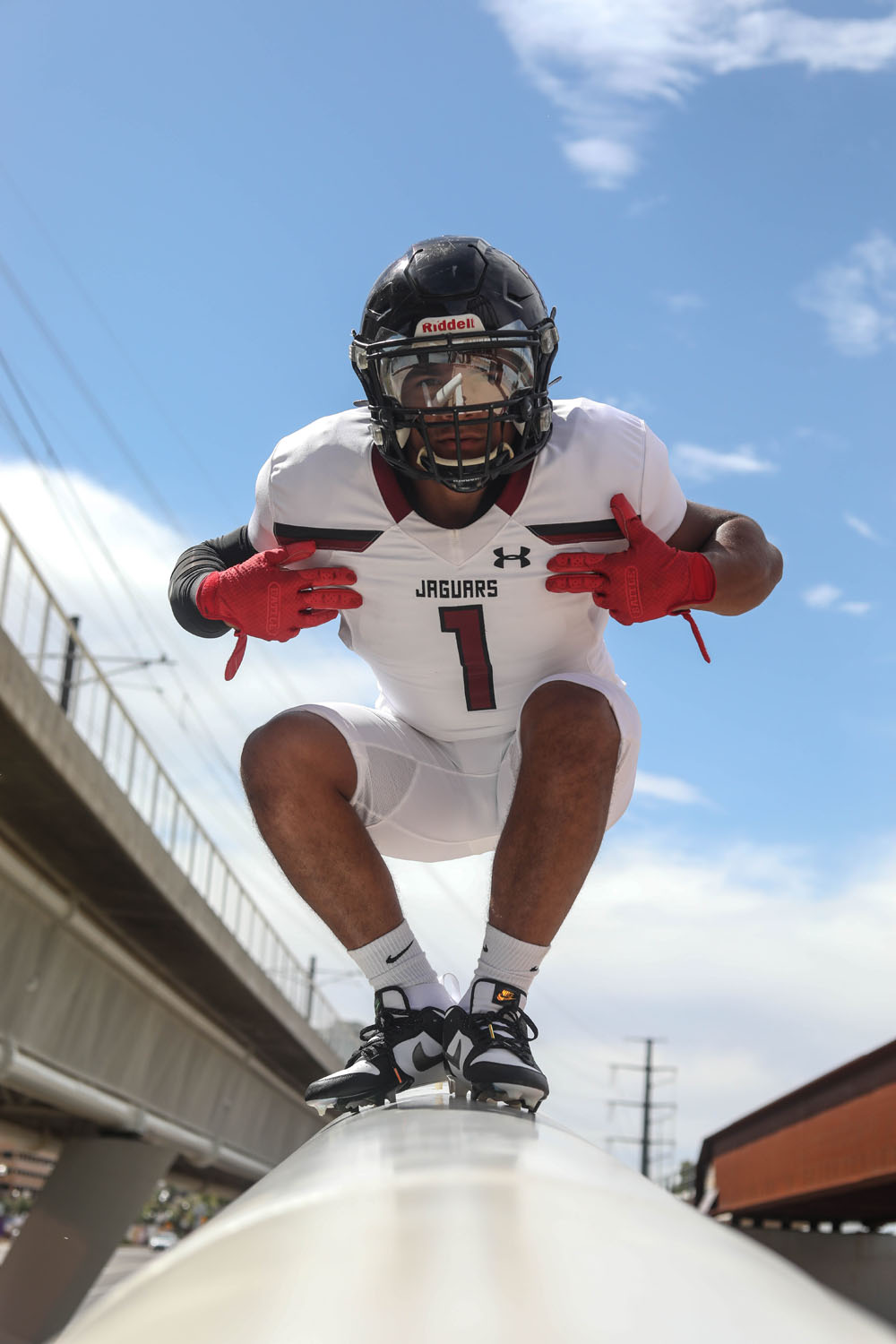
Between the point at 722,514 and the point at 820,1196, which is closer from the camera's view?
the point at 722,514

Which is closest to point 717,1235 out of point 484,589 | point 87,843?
point 484,589

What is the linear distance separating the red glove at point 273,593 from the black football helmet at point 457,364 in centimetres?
40

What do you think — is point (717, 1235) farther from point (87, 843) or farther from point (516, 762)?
point (87, 843)

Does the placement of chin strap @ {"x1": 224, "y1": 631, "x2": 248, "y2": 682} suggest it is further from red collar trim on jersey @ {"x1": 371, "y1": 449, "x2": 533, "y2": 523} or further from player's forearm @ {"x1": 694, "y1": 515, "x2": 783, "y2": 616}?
player's forearm @ {"x1": 694, "y1": 515, "x2": 783, "y2": 616}

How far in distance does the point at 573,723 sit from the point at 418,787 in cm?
76

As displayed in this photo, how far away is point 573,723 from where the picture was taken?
324cm

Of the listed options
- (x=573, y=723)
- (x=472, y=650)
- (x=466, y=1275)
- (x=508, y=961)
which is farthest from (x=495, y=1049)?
(x=466, y=1275)

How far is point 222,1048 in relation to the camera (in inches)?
907

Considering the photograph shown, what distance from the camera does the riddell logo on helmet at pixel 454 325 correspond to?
10.8 feet

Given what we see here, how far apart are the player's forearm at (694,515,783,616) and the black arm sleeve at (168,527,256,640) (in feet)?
4.50

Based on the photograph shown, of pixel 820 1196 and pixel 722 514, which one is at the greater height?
pixel 820 1196

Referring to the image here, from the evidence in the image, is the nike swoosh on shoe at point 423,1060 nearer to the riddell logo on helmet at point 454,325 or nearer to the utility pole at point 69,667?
the riddell logo on helmet at point 454,325

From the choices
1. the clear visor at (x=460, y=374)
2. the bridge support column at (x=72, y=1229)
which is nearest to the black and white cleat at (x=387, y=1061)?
the clear visor at (x=460, y=374)

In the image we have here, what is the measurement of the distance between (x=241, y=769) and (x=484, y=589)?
0.83 meters
